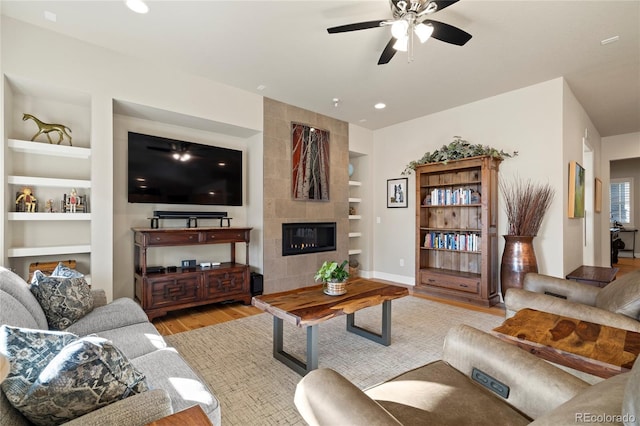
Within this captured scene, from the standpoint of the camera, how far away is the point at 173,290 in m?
3.45

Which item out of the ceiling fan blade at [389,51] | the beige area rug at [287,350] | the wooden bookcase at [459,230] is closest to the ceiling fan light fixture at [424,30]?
the ceiling fan blade at [389,51]

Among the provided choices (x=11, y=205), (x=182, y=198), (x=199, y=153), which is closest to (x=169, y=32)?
(x=199, y=153)

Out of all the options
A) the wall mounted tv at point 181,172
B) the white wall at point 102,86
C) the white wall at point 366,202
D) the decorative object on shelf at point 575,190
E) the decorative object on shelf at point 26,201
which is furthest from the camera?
the white wall at point 366,202

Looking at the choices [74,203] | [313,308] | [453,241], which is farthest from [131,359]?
[453,241]

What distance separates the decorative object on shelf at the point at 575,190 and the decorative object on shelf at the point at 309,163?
336 cm

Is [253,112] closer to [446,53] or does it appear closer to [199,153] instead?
[199,153]

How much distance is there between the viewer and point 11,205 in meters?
2.96

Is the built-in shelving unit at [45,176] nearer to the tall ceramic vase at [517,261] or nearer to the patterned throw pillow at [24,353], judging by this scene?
the patterned throw pillow at [24,353]

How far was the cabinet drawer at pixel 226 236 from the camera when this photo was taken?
374 cm

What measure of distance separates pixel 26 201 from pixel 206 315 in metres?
2.14

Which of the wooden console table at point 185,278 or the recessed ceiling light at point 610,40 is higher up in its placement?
the recessed ceiling light at point 610,40

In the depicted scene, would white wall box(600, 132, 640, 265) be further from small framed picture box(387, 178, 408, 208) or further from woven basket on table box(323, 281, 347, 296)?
woven basket on table box(323, 281, 347, 296)

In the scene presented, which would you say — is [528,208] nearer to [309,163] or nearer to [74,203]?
[309,163]

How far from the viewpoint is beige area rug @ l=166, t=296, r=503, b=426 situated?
1931 mm
